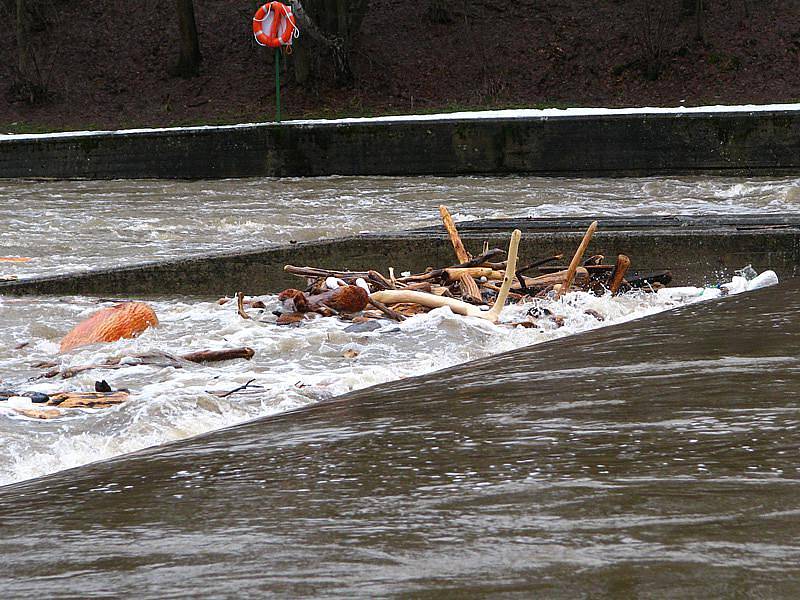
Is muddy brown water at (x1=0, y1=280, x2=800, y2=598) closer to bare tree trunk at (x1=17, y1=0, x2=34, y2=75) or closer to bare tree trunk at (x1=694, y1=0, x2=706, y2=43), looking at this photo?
bare tree trunk at (x1=694, y1=0, x2=706, y2=43)

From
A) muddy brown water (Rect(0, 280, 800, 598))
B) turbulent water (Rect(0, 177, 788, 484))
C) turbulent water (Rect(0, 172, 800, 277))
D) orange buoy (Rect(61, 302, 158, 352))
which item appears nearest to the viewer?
muddy brown water (Rect(0, 280, 800, 598))

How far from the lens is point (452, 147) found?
19953 mm

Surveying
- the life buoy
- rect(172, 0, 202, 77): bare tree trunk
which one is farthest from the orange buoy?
rect(172, 0, 202, 77): bare tree trunk

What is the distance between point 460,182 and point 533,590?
17.0m

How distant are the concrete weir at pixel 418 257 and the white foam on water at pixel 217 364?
0.91ft

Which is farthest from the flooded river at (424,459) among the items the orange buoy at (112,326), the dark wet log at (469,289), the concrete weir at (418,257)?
the concrete weir at (418,257)

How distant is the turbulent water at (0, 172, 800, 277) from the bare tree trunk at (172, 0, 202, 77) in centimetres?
959

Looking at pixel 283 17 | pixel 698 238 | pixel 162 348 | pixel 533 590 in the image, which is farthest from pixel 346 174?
pixel 533 590

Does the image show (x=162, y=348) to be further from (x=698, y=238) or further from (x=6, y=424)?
(x=698, y=238)

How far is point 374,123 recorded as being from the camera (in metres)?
20.1

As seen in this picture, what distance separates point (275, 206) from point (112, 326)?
9199mm

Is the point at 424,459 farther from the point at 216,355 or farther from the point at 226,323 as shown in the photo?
the point at 226,323

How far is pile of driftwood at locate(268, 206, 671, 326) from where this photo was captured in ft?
22.6

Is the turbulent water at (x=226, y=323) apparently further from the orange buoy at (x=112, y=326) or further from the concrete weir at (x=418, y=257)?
the concrete weir at (x=418, y=257)
